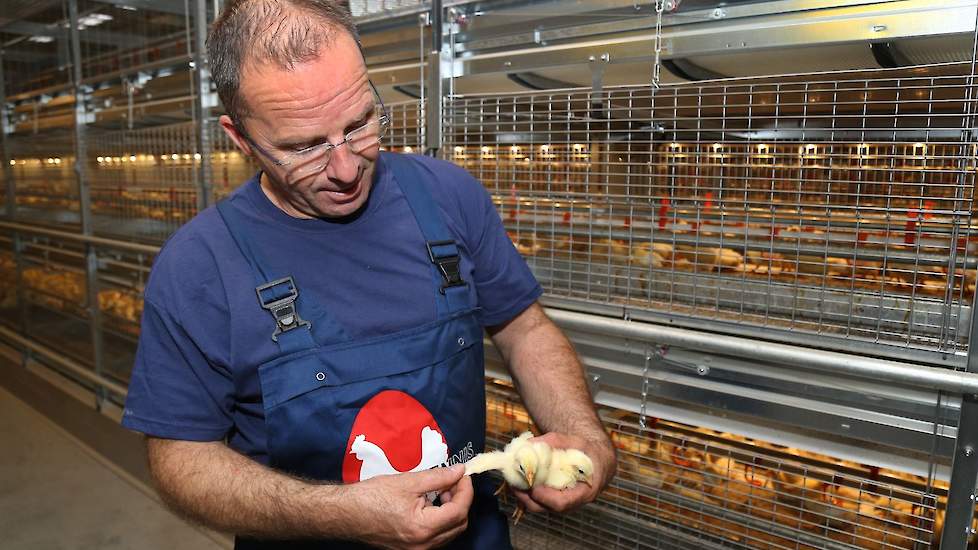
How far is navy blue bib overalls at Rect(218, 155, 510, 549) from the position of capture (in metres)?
1.12

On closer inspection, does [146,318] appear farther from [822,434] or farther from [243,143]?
[822,434]

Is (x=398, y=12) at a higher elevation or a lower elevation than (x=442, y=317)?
higher

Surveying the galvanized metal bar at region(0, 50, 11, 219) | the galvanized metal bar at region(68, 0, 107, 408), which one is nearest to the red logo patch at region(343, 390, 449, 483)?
the galvanized metal bar at region(68, 0, 107, 408)

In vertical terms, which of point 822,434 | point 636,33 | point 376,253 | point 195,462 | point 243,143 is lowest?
point 822,434

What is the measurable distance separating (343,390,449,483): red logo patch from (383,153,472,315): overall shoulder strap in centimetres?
19

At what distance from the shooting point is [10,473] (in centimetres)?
341

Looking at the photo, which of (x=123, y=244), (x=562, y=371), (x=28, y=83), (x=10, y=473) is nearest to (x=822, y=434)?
(x=562, y=371)

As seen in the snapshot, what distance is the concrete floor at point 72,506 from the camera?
2.83 meters

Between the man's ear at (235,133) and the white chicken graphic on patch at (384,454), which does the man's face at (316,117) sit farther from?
the white chicken graphic on patch at (384,454)

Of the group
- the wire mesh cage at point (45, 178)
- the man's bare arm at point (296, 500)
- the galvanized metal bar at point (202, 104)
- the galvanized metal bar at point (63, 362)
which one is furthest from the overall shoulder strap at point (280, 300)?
the wire mesh cage at point (45, 178)

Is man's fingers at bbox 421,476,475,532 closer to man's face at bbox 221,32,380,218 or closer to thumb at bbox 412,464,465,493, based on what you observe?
thumb at bbox 412,464,465,493

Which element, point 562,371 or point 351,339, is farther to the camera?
point 562,371

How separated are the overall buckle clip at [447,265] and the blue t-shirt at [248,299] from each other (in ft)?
0.06

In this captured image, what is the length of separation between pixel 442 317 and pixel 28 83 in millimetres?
4844
